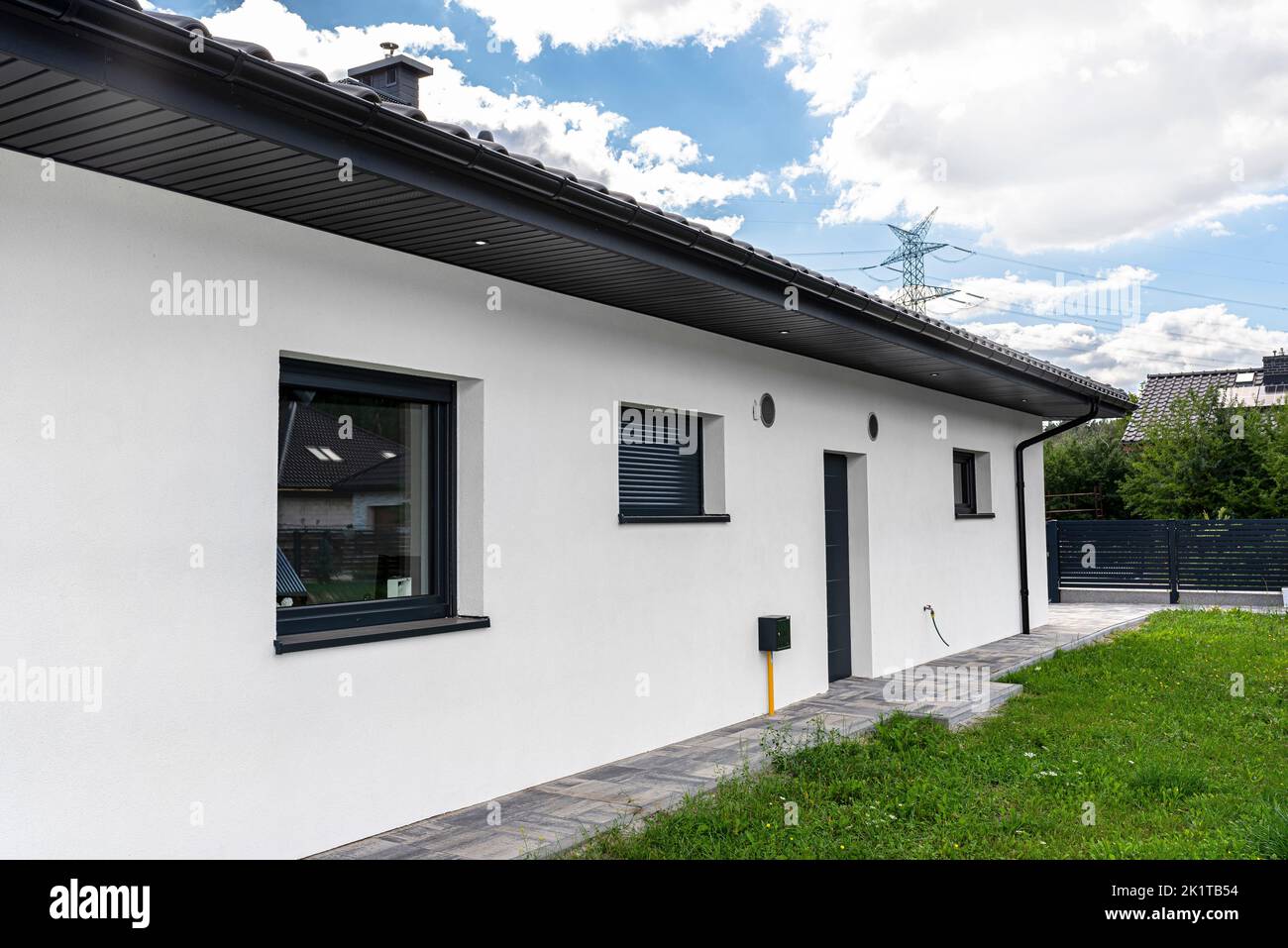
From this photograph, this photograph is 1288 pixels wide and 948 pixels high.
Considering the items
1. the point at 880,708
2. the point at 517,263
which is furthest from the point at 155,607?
the point at 880,708

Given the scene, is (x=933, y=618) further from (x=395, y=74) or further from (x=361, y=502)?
(x=395, y=74)

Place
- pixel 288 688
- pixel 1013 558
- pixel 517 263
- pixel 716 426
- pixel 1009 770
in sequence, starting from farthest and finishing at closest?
pixel 1013 558, pixel 716 426, pixel 1009 770, pixel 517 263, pixel 288 688

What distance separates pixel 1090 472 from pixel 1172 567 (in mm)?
8106

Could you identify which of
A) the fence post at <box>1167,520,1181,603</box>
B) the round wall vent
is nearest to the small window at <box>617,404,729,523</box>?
the round wall vent

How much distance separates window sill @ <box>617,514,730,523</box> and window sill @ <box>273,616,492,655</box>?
141cm

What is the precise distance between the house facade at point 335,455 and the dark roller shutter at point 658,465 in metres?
0.03

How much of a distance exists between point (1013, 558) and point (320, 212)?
11.2 meters

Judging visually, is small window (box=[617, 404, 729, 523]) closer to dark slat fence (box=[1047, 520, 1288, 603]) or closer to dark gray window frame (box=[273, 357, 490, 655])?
dark gray window frame (box=[273, 357, 490, 655])

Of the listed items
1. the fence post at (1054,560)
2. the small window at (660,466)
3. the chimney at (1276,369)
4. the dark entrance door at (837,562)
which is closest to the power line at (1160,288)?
the chimney at (1276,369)

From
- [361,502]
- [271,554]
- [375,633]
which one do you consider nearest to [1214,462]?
[361,502]

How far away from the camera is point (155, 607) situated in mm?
3641

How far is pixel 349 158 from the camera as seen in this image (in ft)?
11.6
